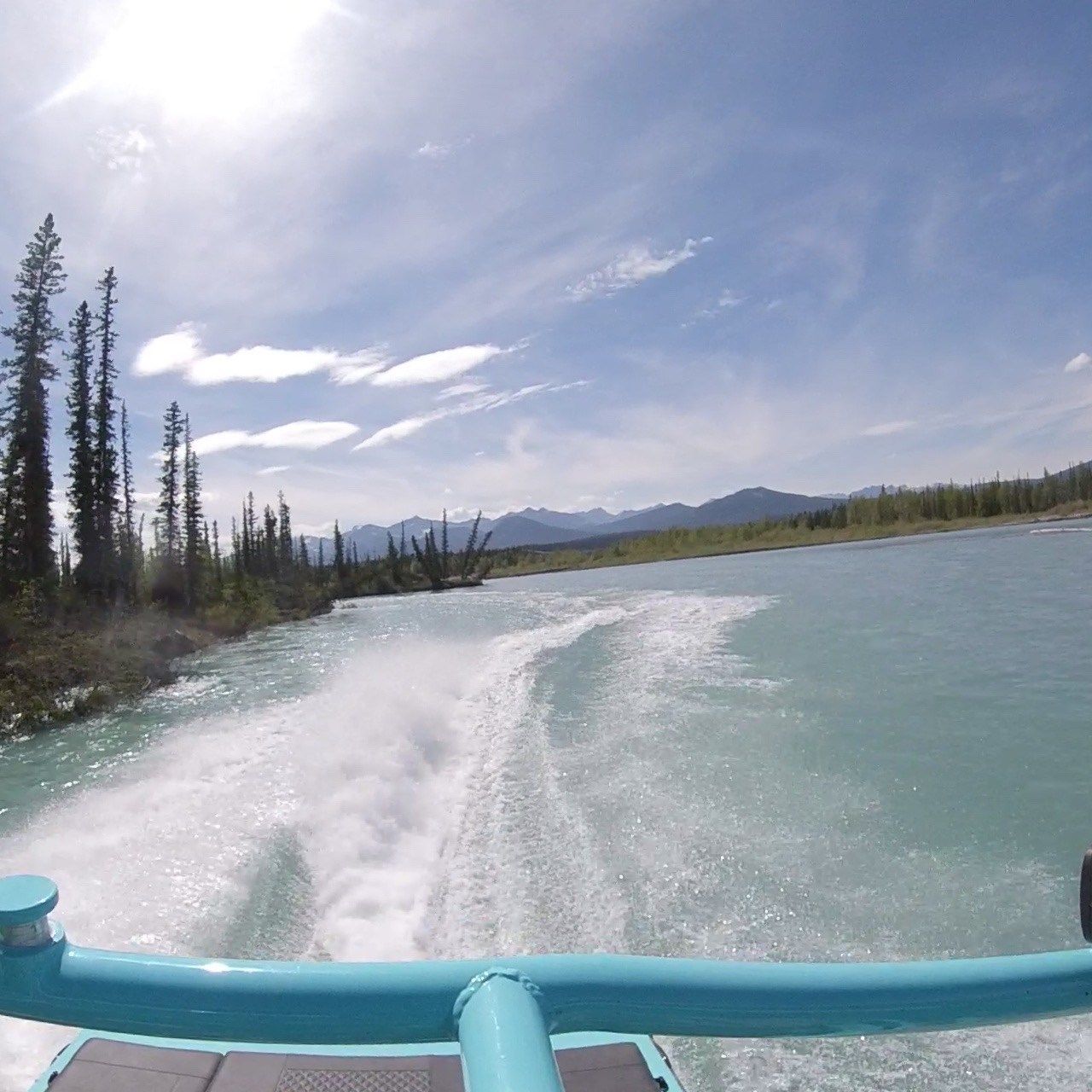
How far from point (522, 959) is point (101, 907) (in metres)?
4.93

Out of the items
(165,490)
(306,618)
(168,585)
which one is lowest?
(306,618)

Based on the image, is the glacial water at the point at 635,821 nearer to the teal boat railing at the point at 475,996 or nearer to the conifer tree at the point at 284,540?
the teal boat railing at the point at 475,996

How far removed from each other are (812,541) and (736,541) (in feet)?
51.3

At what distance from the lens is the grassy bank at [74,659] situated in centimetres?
1255

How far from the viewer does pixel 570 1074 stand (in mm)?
2160

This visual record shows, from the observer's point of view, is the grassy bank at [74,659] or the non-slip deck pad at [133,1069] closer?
the non-slip deck pad at [133,1069]

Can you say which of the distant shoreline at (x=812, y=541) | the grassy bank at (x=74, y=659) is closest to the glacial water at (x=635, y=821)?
the grassy bank at (x=74, y=659)

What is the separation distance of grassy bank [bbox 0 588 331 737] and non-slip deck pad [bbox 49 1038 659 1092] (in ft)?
39.4

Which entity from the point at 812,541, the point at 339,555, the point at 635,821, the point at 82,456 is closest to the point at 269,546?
the point at 339,555

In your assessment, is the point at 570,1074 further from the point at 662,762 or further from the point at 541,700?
the point at 541,700

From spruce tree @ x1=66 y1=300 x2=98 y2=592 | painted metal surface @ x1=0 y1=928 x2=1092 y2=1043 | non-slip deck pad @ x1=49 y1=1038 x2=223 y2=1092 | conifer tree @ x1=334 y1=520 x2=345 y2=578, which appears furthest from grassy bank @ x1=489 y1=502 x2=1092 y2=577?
painted metal surface @ x1=0 y1=928 x2=1092 y2=1043

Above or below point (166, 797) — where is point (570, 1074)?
above

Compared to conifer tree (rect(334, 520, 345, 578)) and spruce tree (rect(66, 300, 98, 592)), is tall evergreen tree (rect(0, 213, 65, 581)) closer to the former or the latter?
spruce tree (rect(66, 300, 98, 592))

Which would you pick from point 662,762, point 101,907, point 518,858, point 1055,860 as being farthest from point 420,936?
point 1055,860
